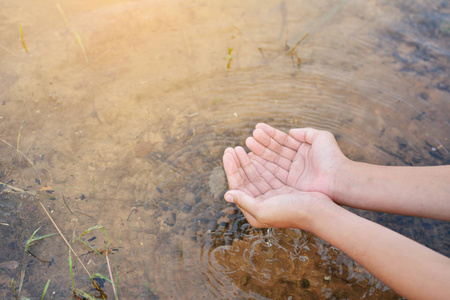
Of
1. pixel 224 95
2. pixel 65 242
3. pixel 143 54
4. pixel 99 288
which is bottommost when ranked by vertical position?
pixel 99 288

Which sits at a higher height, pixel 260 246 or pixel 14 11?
pixel 14 11

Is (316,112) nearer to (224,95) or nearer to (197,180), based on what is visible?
(224,95)

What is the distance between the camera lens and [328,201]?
195 centimetres

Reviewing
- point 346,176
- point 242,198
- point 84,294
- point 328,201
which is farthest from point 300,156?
point 84,294

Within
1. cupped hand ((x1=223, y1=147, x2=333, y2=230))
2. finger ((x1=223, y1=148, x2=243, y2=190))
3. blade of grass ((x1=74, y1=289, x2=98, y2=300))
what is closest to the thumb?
cupped hand ((x1=223, y1=147, x2=333, y2=230))

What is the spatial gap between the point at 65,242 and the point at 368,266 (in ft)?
5.18

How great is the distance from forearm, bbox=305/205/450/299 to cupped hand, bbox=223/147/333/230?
7 centimetres

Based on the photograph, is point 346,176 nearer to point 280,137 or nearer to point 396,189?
point 396,189

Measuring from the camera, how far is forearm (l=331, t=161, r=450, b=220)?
1.94 m

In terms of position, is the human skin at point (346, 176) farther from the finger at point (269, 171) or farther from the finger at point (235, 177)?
the finger at point (235, 177)

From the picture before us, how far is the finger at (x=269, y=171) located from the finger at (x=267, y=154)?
0.03m

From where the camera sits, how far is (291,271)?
6.53 ft

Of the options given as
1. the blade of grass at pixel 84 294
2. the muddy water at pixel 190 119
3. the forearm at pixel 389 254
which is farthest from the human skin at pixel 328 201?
the blade of grass at pixel 84 294

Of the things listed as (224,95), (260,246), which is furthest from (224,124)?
(260,246)
